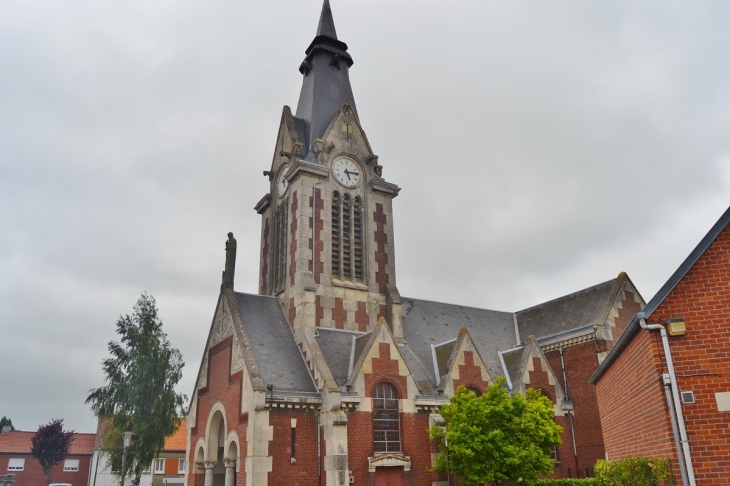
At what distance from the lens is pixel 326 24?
1630 inches

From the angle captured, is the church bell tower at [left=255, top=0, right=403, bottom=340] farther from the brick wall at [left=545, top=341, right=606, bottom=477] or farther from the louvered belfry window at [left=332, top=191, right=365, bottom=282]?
the brick wall at [left=545, top=341, right=606, bottom=477]

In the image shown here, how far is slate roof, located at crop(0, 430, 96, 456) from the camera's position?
62.5 m

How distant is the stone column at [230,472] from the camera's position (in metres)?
26.7

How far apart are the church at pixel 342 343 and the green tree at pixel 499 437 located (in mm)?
4006

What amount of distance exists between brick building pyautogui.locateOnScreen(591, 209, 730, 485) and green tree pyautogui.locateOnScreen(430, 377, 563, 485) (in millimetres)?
12934

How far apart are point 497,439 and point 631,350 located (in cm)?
1302

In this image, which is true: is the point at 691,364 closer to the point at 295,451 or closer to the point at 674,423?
the point at 674,423

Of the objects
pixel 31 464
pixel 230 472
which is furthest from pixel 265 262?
pixel 31 464

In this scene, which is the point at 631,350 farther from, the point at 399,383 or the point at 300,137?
the point at 300,137

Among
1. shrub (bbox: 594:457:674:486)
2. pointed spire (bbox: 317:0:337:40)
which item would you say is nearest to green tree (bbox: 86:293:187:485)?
pointed spire (bbox: 317:0:337:40)

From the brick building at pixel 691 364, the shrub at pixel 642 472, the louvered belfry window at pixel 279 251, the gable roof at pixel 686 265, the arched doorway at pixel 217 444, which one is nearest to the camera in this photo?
the brick building at pixel 691 364

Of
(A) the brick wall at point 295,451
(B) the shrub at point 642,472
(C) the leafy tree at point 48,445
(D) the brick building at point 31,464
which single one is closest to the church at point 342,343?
(A) the brick wall at point 295,451

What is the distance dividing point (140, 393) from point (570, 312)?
94.2 feet

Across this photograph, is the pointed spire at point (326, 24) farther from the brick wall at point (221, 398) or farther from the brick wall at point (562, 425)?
the brick wall at point (562, 425)
